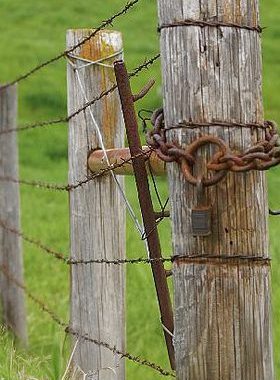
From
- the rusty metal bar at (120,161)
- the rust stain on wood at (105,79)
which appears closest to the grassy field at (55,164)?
the rusty metal bar at (120,161)

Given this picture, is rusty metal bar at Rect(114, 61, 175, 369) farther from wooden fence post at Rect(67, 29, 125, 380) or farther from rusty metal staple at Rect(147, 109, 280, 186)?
wooden fence post at Rect(67, 29, 125, 380)

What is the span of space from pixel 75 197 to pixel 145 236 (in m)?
1.11

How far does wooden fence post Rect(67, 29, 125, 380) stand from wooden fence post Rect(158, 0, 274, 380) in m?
1.45

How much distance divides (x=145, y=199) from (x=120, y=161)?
26.0 inches

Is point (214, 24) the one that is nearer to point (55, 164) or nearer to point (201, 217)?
point (201, 217)

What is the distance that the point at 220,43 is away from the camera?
105 inches

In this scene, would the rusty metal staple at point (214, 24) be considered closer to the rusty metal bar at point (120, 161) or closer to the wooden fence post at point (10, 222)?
the rusty metal bar at point (120, 161)

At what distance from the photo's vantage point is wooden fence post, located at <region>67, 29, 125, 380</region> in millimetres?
4223

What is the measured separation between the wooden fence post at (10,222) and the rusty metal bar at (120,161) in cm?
289

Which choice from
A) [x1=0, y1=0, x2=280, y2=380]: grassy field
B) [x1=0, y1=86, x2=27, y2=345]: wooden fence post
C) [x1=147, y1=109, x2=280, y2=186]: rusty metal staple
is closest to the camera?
[x1=147, y1=109, x2=280, y2=186]: rusty metal staple

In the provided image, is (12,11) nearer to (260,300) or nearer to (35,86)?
(35,86)

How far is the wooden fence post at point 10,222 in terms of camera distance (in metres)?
7.04

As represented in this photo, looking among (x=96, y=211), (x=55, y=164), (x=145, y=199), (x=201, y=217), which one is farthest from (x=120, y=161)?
(x=55, y=164)

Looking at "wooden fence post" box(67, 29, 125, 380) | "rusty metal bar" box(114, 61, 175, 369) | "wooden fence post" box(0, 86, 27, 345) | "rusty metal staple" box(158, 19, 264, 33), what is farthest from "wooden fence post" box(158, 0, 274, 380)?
"wooden fence post" box(0, 86, 27, 345)
